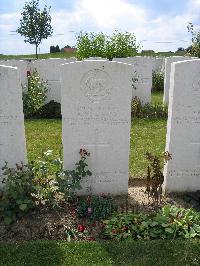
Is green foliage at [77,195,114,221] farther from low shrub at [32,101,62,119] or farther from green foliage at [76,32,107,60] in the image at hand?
green foliage at [76,32,107,60]

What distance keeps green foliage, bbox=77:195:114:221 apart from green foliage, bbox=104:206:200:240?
0.24 meters

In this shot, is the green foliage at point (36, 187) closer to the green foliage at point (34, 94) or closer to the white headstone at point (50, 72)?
the green foliage at point (34, 94)

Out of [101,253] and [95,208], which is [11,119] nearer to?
[95,208]

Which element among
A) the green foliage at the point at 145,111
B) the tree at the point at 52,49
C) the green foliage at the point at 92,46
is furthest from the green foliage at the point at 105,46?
the tree at the point at 52,49

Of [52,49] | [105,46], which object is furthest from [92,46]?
[52,49]

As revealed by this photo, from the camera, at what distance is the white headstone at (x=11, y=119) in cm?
522

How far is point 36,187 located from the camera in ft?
16.6

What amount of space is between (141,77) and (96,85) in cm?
639

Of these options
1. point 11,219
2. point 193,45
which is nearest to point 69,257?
point 11,219

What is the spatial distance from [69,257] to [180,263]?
1205 mm

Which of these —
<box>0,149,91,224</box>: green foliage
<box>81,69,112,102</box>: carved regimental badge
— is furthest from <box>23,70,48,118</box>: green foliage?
<box>81,69,112,102</box>: carved regimental badge

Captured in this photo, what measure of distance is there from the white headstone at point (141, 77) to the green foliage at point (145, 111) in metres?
0.42

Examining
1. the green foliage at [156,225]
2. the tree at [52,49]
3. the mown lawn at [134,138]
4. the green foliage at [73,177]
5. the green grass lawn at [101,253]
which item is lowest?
the green grass lawn at [101,253]

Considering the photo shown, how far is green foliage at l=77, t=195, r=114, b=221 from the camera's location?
5.12 metres
